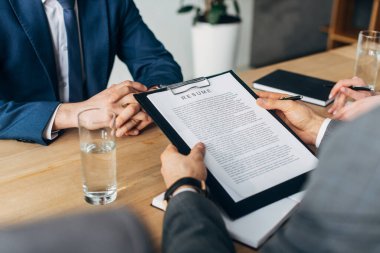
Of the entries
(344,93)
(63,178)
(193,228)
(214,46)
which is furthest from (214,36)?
(193,228)

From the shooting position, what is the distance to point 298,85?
57.9 inches

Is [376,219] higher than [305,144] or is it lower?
higher

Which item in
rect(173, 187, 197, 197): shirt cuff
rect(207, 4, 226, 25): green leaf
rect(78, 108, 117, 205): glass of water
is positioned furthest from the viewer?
rect(207, 4, 226, 25): green leaf

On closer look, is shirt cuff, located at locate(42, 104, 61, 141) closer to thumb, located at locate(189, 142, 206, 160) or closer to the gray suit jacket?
thumb, located at locate(189, 142, 206, 160)

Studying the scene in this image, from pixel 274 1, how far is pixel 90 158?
3.49 meters

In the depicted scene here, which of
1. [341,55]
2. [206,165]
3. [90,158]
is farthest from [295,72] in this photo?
[90,158]

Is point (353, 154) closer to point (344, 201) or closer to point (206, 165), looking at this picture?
point (344, 201)

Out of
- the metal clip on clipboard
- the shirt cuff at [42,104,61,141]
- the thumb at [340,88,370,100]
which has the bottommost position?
the shirt cuff at [42,104,61,141]

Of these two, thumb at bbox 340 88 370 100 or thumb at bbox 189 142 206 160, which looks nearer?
thumb at bbox 189 142 206 160

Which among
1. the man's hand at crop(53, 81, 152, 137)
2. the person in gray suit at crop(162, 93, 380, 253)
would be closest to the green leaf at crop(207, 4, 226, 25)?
the man's hand at crop(53, 81, 152, 137)

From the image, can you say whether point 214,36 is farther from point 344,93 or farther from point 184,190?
point 184,190

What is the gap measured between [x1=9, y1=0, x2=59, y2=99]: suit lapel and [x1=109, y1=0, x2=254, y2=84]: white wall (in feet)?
6.12

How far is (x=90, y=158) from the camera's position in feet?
2.90

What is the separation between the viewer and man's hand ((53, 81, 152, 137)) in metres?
1.14
